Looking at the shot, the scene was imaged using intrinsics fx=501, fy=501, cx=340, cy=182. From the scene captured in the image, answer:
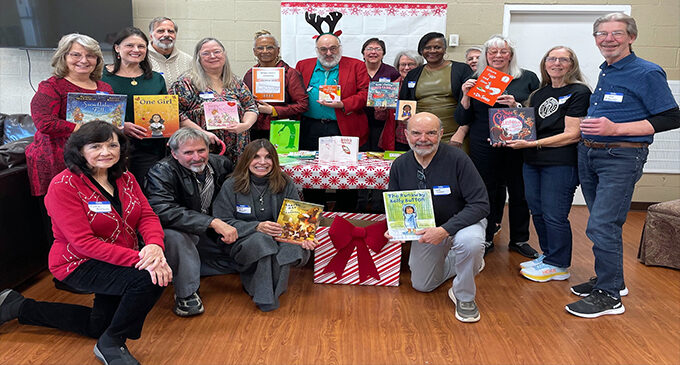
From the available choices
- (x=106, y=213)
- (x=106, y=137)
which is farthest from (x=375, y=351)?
(x=106, y=137)

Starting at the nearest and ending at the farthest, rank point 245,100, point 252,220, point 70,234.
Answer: point 70,234
point 252,220
point 245,100

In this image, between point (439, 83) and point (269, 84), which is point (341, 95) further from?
point (439, 83)

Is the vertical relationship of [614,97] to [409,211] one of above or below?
above

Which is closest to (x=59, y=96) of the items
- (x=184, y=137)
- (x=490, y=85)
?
(x=184, y=137)

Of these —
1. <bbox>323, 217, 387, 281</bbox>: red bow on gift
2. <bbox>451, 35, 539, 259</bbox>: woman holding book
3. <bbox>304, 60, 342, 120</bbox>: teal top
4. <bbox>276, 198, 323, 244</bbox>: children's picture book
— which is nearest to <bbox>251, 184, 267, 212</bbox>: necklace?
<bbox>276, 198, 323, 244</bbox>: children's picture book

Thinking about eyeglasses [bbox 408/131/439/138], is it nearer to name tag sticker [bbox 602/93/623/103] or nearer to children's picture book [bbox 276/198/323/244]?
children's picture book [bbox 276/198/323/244]

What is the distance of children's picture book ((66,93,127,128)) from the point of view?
2.75 meters

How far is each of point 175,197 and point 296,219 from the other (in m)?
0.71

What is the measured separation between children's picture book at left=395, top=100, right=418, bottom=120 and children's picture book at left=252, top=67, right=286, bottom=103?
894 mm

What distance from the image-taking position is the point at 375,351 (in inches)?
95.3

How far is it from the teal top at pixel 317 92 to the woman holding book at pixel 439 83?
628 mm

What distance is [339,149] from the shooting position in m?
3.45

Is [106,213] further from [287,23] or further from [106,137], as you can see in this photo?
[287,23]

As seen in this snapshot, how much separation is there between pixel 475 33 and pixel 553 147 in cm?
250
